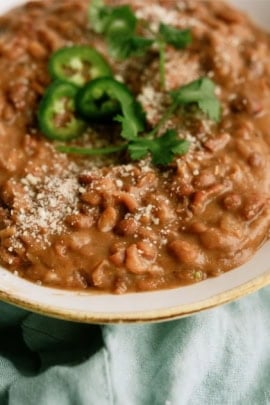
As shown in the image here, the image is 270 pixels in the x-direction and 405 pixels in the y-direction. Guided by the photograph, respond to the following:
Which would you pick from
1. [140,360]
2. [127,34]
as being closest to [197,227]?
[140,360]

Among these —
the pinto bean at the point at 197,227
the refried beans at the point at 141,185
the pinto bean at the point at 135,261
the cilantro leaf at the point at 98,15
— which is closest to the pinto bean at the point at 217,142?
the refried beans at the point at 141,185

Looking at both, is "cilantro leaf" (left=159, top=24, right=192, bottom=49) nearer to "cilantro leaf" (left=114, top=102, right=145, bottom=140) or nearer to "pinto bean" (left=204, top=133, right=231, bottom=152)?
"cilantro leaf" (left=114, top=102, right=145, bottom=140)

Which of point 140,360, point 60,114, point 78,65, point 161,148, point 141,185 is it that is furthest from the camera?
point 78,65

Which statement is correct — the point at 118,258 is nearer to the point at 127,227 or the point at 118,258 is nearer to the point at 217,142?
the point at 127,227

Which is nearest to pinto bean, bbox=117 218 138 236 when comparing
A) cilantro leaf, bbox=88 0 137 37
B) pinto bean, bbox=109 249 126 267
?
pinto bean, bbox=109 249 126 267

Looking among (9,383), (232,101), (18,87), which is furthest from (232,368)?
(18,87)

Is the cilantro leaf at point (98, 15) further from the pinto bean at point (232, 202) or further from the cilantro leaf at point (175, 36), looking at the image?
the pinto bean at point (232, 202)

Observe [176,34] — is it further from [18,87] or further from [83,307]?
[83,307]
